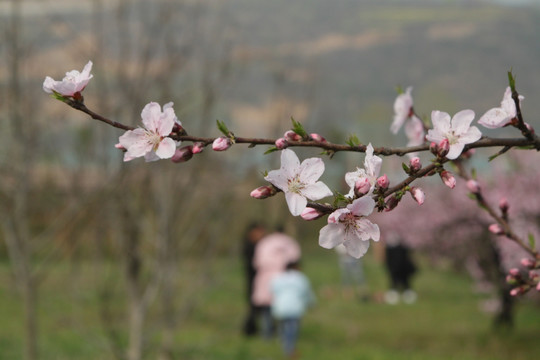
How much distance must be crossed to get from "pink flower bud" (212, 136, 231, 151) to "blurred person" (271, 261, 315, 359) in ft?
27.9

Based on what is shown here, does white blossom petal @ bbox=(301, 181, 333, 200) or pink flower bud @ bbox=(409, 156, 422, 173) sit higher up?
pink flower bud @ bbox=(409, 156, 422, 173)

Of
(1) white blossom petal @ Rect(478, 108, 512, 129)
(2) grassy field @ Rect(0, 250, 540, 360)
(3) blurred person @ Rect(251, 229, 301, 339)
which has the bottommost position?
(2) grassy field @ Rect(0, 250, 540, 360)

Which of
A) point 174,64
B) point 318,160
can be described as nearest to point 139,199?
point 174,64

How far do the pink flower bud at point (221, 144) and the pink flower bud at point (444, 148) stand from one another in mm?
440

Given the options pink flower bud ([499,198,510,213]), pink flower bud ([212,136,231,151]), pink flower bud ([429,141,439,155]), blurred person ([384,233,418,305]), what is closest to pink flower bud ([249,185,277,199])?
pink flower bud ([212,136,231,151])

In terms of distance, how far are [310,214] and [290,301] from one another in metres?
8.72

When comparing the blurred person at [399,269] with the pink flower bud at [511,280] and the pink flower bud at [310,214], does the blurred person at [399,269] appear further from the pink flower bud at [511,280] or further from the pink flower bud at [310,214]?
the pink flower bud at [310,214]

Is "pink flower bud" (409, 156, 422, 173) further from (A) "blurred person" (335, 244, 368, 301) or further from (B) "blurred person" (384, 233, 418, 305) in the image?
(B) "blurred person" (384, 233, 418, 305)

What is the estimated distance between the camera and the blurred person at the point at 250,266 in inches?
475

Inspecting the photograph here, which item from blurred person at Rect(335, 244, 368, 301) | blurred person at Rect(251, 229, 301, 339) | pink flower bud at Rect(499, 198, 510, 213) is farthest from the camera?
blurred person at Rect(335, 244, 368, 301)

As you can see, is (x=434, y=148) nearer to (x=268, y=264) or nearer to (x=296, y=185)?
(x=296, y=185)

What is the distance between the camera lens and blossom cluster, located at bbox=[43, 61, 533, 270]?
146 cm

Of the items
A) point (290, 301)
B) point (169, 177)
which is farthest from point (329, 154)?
point (290, 301)

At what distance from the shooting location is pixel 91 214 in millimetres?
6188
